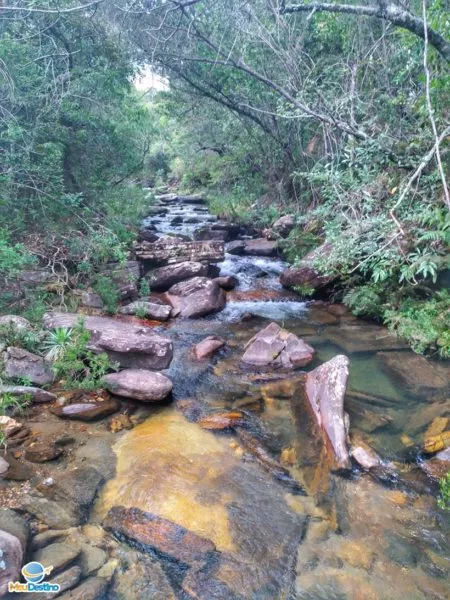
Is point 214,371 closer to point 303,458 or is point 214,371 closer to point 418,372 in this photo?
point 303,458

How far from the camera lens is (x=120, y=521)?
3426 mm

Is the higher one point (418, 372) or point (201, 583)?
point (418, 372)

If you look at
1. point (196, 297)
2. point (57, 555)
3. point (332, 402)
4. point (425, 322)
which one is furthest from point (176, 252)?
point (57, 555)

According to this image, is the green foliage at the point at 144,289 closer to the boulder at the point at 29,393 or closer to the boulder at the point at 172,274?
Result: the boulder at the point at 172,274

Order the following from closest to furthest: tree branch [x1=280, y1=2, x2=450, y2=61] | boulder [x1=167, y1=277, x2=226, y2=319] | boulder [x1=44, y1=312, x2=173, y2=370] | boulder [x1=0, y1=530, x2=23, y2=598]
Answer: boulder [x1=0, y1=530, x2=23, y2=598]
tree branch [x1=280, y1=2, x2=450, y2=61]
boulder [x1=44, y1=312, x2=173, y2=370]
boulder [x1=167, y1=277, x2=226, y2=319]

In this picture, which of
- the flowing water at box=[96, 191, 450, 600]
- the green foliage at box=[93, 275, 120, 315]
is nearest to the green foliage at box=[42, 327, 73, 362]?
the flowing water at box=[96, 191, 450, 600]

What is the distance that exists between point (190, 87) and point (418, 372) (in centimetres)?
1052

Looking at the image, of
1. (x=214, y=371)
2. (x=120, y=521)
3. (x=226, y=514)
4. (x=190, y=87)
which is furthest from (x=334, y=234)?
(x=190, y=87)

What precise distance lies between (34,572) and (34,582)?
79 millimetres

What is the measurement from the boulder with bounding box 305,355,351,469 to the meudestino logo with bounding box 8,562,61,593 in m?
2.79

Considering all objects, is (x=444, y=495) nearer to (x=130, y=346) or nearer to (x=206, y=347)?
(x=206, y=347)

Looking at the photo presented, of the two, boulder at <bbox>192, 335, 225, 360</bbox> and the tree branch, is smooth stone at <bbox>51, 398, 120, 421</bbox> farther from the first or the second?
the tree branch

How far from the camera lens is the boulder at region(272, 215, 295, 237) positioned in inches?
504

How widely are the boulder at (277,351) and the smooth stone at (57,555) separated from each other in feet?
12.5
